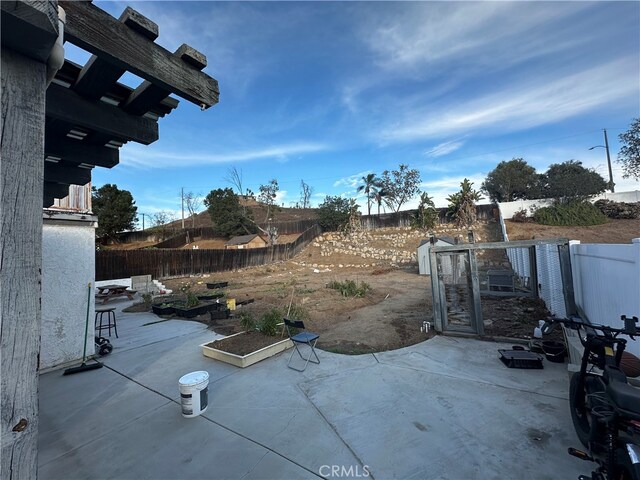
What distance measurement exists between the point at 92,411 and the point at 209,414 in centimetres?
149

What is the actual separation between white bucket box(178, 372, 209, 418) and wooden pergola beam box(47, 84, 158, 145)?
265cm

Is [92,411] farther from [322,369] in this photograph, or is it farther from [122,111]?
[122,111]

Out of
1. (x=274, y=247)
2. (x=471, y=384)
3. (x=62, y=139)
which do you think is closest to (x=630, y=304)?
(x=471, y=384)

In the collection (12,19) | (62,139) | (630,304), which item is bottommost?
(630,304)

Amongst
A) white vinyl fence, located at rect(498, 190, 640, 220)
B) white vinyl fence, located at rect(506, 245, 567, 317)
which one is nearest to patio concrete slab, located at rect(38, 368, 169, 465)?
white vinyl fence, located at rect(506, 245, 567, 317)

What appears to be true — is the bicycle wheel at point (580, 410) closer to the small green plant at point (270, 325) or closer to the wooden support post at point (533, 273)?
the small green plant at point (270, 325)

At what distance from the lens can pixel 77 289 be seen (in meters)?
5.02

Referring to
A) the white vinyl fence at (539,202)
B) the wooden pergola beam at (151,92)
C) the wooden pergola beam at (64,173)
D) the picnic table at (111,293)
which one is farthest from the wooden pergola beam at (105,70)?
the white vinyl fence at (539,202)

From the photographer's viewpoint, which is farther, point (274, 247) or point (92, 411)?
point (274, 247)

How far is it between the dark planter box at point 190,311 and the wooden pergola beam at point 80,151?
21.9 ft

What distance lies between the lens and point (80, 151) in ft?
8.91

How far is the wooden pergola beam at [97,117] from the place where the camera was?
1.95 meters

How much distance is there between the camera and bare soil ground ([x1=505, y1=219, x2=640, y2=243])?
1828 cm

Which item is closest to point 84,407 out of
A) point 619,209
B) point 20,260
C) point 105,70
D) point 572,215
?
point 20,260
